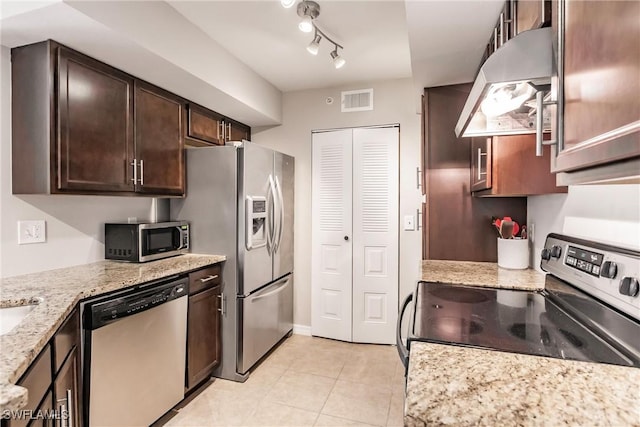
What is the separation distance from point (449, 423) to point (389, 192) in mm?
2717

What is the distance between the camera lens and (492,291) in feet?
5.07

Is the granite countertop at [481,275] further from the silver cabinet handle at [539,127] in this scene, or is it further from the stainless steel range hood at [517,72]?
the silver cabinet handle at [539,127]

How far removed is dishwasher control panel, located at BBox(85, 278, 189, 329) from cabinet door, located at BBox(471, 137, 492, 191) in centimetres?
191

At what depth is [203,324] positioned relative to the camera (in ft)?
7.94

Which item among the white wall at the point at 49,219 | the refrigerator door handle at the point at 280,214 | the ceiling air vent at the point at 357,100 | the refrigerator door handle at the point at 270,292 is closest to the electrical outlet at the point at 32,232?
the white wall at the point at 49,219

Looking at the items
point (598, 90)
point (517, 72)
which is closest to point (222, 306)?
point (517, 72)

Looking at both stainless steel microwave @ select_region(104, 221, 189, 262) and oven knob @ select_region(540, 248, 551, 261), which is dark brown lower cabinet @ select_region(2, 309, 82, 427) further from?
oven knob @ select_region(540, 248, 551, 261)

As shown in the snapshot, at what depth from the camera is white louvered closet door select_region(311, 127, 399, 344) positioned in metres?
3.22

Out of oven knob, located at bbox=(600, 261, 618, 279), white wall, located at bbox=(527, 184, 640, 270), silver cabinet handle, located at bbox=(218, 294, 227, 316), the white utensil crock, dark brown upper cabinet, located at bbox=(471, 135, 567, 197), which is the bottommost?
silver cabinet handle, located at bbox=(218, 294, 227, 316)

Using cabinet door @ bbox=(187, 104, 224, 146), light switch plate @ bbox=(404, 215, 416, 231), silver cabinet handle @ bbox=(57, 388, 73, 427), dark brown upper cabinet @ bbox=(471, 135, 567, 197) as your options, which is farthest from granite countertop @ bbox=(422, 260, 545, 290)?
cabinet door @ bbox=(187, 104, 224, 146)

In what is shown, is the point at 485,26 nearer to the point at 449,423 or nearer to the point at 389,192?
the point at 449,423

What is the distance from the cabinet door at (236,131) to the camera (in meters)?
3.28

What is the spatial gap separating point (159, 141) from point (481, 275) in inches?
89.0

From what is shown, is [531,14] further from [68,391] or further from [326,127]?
[326,127]
